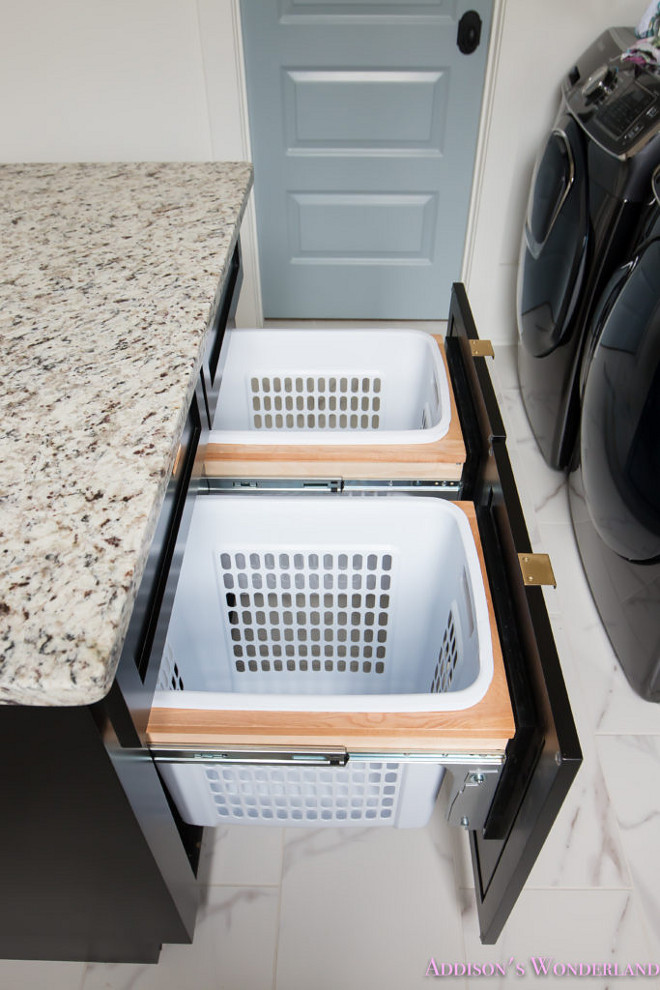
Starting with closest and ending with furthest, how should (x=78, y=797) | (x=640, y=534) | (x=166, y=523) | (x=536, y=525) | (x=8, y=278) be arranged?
(x=78, y=797) → (x=166, y=523) → (x=8, y=278) → (x=640, y=534) → (x=536, y=525)

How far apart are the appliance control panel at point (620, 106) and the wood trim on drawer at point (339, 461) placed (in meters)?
0.89

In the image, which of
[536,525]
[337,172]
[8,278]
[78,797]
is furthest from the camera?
[337,172]

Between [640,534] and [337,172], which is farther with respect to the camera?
[337,172]

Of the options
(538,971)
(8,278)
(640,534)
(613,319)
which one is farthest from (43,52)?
(538,971)

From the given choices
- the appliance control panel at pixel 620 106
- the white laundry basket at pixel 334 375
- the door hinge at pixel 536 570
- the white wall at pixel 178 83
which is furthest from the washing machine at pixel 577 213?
the door hinge at pixel 536 570

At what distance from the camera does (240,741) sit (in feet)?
2.74

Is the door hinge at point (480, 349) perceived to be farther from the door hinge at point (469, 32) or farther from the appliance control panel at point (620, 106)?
the door hinge at point (469, 32)

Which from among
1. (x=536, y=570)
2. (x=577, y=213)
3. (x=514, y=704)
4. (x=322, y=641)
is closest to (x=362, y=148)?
(x=577, y=213)

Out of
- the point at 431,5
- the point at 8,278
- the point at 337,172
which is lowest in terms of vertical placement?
the point at 337,172

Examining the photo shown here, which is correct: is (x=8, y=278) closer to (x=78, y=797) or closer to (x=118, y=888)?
(x=78, y=797)

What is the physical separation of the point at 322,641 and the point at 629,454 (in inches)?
28.2

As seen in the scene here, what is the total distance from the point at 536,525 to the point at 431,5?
5.23ft

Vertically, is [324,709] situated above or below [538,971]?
above

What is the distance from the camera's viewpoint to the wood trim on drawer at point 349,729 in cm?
83
